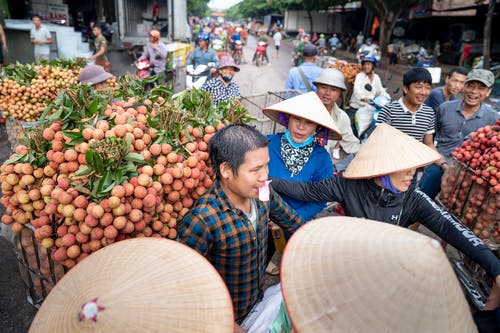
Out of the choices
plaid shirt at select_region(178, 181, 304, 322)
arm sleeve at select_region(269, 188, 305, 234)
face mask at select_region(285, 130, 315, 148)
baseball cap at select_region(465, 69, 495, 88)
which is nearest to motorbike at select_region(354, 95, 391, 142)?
baseball cap at select_region(465, 69, 495, 88)

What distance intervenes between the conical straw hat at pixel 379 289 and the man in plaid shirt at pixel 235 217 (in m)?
0.63

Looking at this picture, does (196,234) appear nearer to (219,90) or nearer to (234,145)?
(234,145)

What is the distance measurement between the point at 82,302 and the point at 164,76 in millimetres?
7427

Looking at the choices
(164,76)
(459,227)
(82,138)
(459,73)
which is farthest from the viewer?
(164,76)

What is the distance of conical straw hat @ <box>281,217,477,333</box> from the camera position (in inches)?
32.2

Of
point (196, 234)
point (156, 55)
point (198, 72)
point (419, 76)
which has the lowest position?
point (196, 234)

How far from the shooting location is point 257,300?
1777 millimetres

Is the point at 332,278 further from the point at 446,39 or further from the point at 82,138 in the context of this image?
the point at 446,39

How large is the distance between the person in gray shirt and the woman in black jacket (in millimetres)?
1704

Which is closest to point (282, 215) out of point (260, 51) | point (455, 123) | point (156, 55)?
point (455, 123)

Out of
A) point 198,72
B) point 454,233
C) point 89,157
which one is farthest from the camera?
point 198,72

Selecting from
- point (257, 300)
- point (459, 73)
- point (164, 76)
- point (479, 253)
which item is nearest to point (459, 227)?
point (479, 253)

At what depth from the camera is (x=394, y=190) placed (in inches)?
75.4

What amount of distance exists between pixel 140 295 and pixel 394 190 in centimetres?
156
